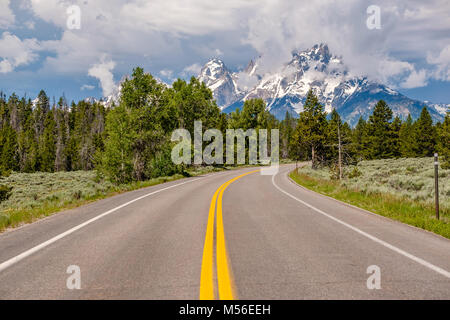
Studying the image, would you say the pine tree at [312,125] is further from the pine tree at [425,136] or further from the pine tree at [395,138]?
the pine tree at [425,136]

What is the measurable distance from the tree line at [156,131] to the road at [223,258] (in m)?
20.7

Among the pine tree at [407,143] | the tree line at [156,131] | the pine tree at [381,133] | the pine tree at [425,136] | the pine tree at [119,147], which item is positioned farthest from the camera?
the pine tree at [381,133]

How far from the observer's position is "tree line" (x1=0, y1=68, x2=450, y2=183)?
31.4m

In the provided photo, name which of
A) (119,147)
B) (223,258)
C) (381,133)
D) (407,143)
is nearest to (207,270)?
(223,258)

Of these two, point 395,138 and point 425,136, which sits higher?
point 425,136

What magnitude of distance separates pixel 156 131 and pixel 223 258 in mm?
28711

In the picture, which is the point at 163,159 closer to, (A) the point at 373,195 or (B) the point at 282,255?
(A) the point at 373,195

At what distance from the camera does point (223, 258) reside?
504 cm

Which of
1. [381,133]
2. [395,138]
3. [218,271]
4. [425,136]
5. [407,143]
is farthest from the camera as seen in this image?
[395,138]

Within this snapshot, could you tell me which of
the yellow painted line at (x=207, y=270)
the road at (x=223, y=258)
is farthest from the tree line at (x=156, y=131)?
the yellow painted line at (x=207, y=270)

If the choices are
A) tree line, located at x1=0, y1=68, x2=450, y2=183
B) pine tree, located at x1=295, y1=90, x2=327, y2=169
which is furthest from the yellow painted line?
pine tree, located at x1=295, y1=90, x2=327, y2=169

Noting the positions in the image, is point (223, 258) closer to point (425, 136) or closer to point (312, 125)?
point (312, 125)

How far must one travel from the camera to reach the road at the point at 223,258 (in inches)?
148
